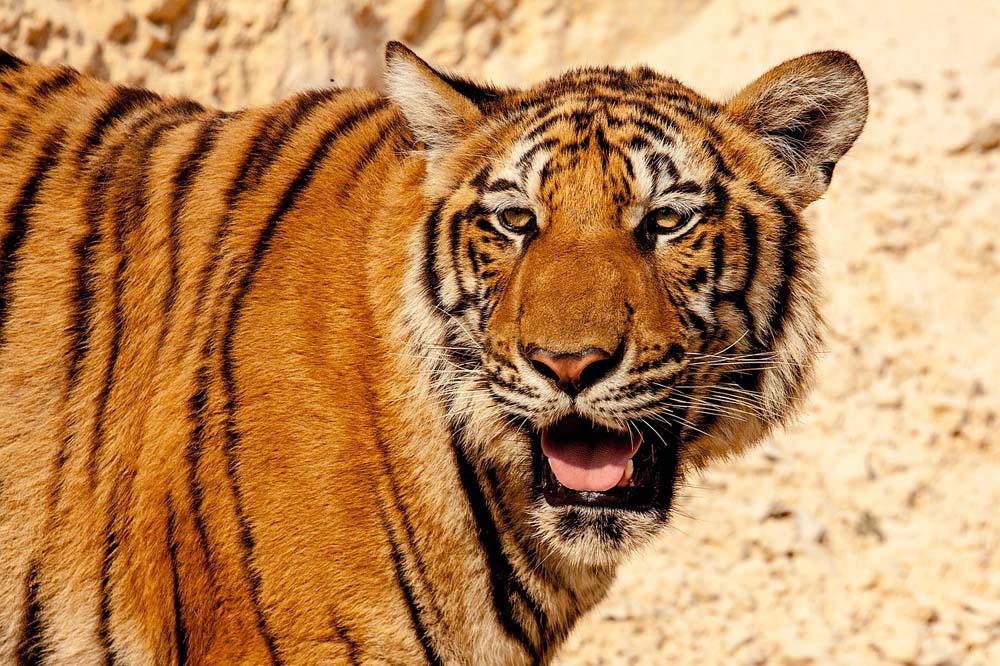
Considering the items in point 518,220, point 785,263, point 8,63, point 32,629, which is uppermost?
point 8,63

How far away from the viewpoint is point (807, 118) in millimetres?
2207

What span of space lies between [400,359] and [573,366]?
1.24ft

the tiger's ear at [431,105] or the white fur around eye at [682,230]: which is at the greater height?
the tiger's ear at [431,105]

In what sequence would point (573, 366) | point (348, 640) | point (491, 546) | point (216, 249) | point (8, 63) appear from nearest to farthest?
point (573, 366) → point (348, 640) → point (491, 546) → point (216, 249) → point (8, 63)

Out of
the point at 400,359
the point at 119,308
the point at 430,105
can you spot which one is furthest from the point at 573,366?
the point at 119,308

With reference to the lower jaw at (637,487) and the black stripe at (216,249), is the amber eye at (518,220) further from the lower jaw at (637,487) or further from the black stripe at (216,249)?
the black stripe at (216,249)

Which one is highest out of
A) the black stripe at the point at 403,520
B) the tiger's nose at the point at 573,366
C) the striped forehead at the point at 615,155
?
the striped forehead at the point at 615,155

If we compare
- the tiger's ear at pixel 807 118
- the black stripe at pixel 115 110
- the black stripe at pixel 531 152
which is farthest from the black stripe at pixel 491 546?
the black stripe at pixel 115 110

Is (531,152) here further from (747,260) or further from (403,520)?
(403,520)

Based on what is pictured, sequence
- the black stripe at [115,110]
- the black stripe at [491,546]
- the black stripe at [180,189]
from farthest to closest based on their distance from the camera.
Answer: the black stripe at [115,110] → the black stripe at [180,189] → the black stripe at [491,546]

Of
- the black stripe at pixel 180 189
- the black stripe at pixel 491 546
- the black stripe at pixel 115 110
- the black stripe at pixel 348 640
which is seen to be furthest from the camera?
the black stripe at pixel 115 110

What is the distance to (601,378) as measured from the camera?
6.19 ft

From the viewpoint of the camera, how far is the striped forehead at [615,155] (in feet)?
6.71

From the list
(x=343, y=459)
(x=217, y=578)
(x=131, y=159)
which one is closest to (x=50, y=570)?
(x=217, y=578)
